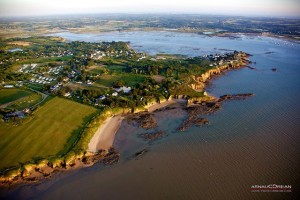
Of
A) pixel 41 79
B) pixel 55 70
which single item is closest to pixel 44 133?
pixel 41 79

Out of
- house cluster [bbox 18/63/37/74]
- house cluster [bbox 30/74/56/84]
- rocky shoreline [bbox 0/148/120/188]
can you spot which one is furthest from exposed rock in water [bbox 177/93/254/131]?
house cluster [bbox 18/63/37/74]

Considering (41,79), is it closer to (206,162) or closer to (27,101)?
(27,101)

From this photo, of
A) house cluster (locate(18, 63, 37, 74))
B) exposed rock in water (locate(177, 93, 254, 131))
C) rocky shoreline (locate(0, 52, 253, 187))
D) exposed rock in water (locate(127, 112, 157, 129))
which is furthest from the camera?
house cluster (locate(18, 63, 37, 74))

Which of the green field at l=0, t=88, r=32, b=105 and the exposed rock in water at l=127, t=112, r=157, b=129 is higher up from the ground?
the green field at l=0, t=88, r=32, b=105

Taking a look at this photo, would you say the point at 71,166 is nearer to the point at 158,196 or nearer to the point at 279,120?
the point at 158,196

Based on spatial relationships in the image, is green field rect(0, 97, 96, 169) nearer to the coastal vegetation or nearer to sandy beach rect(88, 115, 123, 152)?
the coastal vegetation

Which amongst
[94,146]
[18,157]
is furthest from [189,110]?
[18,157]

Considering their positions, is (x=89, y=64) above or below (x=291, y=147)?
above
